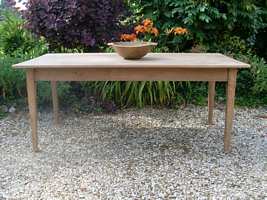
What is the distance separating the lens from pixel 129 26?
182 inches

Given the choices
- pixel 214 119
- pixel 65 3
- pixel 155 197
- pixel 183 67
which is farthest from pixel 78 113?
pixel 155 197

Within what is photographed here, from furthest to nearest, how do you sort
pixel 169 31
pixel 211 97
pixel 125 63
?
pixel 169 31
pixel 211 97
pixel 125 63

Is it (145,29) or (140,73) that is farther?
(145,29)

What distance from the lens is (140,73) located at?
111 inches

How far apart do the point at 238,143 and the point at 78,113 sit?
1.74 m

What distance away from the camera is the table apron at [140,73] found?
2820 mm

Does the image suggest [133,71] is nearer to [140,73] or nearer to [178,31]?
[140,73]

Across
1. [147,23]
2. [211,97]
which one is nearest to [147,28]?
[147,23]

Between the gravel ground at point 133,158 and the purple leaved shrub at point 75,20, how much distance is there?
→ 0.87 metres

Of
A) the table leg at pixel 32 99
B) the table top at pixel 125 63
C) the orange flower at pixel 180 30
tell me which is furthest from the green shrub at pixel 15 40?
the table leg at pixel 32 99

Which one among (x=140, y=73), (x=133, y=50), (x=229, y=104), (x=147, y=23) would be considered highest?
(x=147, y=23)

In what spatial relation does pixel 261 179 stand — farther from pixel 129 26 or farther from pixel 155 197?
pixel 129 26

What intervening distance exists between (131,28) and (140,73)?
1.89m

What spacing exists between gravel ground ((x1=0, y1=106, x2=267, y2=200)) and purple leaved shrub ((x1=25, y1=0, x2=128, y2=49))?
2.85 ft
